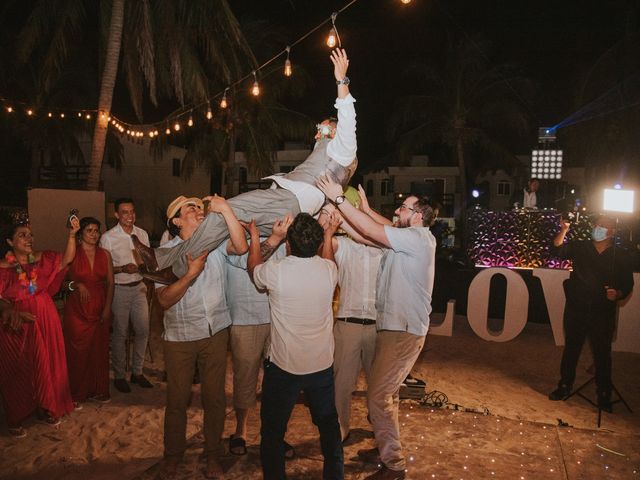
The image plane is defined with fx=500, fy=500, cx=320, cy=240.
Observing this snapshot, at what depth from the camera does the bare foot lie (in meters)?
3.61

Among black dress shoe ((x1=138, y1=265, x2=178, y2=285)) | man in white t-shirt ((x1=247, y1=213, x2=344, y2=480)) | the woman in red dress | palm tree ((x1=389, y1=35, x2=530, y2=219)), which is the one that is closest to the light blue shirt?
black dress shoe ((x1=138, y1=265, x2=178, y2=285))

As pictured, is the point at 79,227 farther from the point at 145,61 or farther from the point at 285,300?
the point at 145,61

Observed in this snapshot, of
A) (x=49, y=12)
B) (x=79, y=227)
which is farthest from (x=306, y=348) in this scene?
(x=49, y=12)

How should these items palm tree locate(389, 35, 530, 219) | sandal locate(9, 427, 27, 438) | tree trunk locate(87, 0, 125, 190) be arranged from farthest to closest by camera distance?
palm tree locate(389, 35, 530, 219), tree trunk locate(87, 0, 125, 190), sandal locate(9, 427, 27, 438)

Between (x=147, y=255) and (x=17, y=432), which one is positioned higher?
(x=147, y=255)

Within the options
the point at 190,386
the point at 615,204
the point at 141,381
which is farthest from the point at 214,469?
the point at 615,204

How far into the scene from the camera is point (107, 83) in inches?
414

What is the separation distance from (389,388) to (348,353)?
49 centimetres

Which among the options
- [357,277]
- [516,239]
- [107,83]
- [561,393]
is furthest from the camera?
[107,83]

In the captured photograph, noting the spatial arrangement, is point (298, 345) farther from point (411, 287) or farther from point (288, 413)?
point (411, 287)

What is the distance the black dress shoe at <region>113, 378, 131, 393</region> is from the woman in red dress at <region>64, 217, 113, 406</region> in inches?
9.8

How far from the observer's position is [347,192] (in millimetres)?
4824

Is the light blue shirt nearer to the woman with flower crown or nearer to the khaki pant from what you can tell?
the khaki pant

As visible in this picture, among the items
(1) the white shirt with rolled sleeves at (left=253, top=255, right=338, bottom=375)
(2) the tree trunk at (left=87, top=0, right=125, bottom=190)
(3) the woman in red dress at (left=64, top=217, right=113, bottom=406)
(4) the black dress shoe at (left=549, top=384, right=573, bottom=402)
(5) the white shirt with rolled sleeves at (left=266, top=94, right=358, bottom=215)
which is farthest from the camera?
(2) the tree trunk at (left=87, top=0, right=125, bottom=190)
